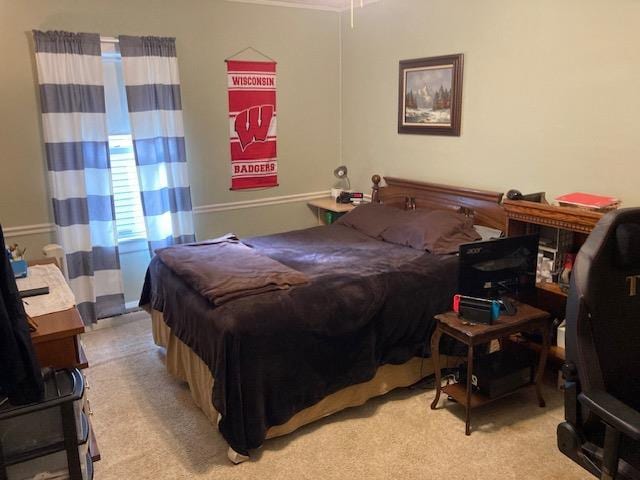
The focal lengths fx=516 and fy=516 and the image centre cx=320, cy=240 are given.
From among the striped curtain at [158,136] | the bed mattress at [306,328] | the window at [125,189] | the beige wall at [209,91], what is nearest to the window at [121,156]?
the window at [125,189]

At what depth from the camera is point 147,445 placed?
8.48ft

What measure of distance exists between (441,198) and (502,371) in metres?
1.59

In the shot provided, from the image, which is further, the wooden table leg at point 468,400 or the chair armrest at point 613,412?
the wooden table leg at point 468,400

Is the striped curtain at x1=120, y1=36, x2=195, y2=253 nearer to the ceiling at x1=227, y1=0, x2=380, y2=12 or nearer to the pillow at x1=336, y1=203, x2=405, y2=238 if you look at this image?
the ceiling at x1=227, y1=0, x2=380, y2=12

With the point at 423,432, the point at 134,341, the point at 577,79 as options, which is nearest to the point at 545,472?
the point at 423,432

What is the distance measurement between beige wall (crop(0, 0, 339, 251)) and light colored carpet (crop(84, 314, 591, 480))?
1717 millimetres

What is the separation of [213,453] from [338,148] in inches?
129

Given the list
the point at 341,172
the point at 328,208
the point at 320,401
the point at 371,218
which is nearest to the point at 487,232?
the point at 371,218

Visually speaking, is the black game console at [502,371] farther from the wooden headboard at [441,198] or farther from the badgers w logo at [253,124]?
the badgers w logo at [253,124]

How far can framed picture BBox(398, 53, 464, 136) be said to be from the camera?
12.4 ft

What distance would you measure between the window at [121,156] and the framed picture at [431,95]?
2.21 meters

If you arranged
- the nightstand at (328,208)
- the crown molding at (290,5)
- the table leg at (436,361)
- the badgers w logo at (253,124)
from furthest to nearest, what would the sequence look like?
the nightstand at (328,208), the badgers w logo at (253,124), the crown molding at (290,5), the table leg at (436,361)

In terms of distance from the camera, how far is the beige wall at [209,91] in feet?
11.6

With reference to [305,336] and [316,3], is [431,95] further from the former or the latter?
[305,336]
